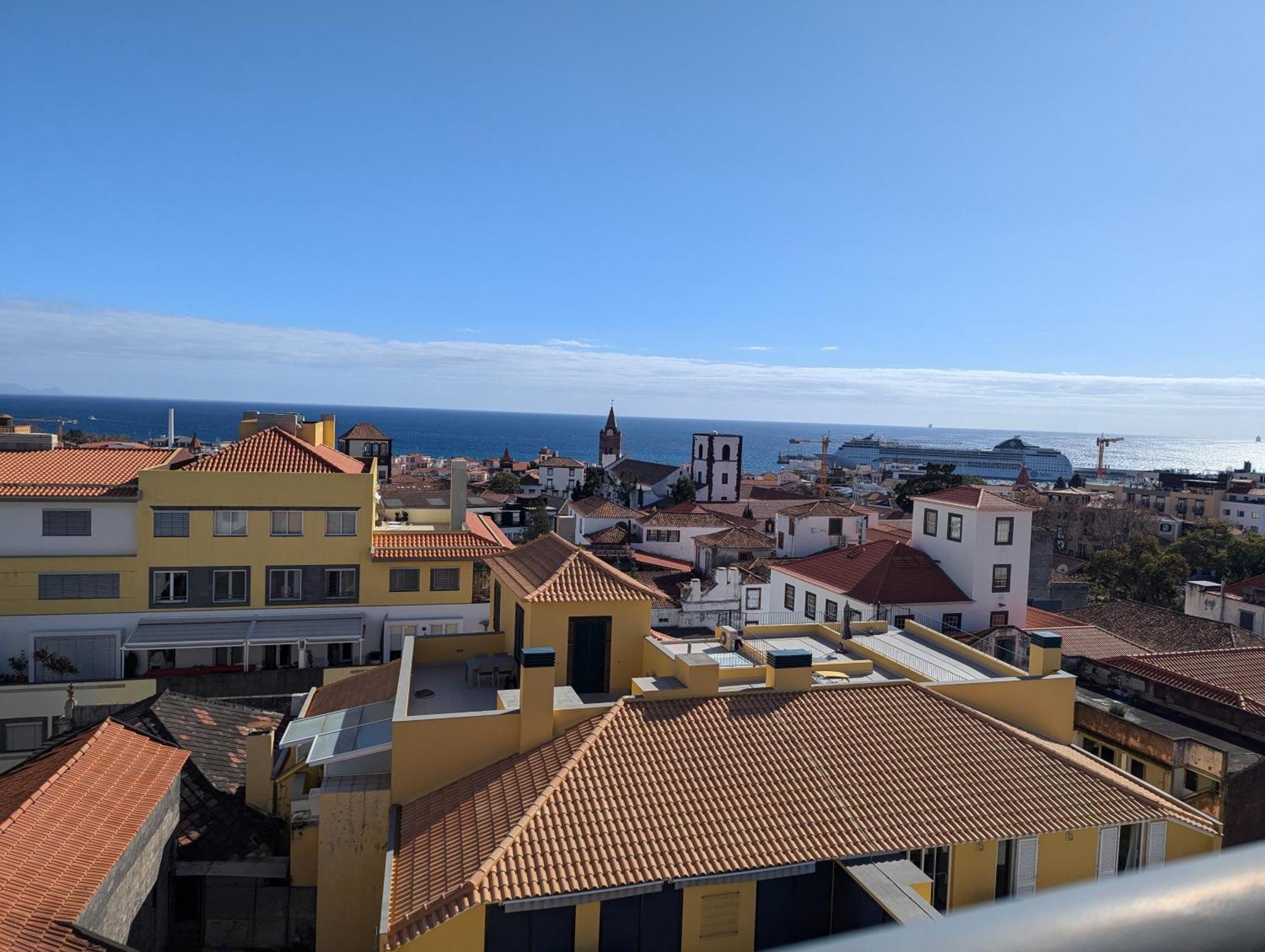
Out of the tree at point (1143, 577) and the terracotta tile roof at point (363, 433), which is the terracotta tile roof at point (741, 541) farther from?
the terracotta tile roof at point (363, 433)

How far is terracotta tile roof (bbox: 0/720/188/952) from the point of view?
9656 millimetres

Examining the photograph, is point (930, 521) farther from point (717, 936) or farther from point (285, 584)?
point (717, 936)

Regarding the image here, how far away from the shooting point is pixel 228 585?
86.4 ft

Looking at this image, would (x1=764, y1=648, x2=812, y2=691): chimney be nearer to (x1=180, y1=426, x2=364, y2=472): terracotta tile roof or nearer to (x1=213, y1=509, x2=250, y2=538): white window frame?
(x1=180, y1=426, x2=364, y2=472): terracotta tile roof

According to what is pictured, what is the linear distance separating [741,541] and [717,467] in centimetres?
3318

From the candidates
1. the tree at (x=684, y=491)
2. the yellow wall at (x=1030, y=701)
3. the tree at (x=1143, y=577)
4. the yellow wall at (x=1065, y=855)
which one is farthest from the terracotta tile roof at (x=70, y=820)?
the tree at (x=684, y=491)

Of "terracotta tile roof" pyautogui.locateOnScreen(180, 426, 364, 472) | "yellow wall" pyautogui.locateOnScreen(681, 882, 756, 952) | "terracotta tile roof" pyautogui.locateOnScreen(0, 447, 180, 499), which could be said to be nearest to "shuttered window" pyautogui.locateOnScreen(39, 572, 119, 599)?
"terracotta tile roof" pyautogui.locateOnScreen(0, 447, 180, 499)

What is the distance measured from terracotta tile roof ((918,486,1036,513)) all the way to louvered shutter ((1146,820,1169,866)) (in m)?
16.0

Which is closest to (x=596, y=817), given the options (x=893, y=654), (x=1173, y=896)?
(x=893, y=654)

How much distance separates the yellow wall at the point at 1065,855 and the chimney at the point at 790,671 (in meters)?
4.15

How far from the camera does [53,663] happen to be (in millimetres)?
24297

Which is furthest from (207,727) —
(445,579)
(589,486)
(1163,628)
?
(589,486)

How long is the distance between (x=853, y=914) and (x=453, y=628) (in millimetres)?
18820

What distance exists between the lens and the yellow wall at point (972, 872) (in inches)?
477
